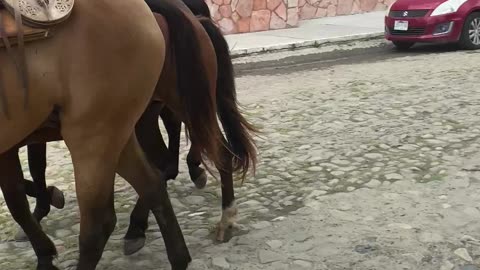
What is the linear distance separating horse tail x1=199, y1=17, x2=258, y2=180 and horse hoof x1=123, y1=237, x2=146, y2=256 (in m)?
0.80

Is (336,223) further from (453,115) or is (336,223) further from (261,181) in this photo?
(453,115)

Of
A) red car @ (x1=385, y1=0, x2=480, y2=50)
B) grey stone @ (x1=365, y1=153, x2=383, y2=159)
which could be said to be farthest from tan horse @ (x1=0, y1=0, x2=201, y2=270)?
red car @ (x1=385, y1=0, x2=480, y2=50)

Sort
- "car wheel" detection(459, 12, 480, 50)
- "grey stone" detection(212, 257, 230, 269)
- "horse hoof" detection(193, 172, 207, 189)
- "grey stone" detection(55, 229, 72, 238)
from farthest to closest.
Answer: "car wheel" detection(459, 12, 480, 50) < "horse hoof" detection(193, 172, 207, 189) < "grey stone" detection(55, 229, 72, 238) < "grey stone" detection(212, 257, 230, 269)

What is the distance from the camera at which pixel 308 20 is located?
17031 millimetres

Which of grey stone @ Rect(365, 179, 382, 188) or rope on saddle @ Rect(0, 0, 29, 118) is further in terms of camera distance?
grey stone @ Rect(365, 179, 382, 188)

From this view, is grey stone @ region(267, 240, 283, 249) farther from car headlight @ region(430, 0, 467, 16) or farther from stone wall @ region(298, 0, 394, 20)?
stone wall @ region(298, 0, 394, 20)

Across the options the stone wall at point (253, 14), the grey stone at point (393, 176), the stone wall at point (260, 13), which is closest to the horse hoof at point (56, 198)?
the grey stone at point (393, 176)

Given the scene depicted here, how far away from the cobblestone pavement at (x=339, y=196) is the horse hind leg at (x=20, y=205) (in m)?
0.24

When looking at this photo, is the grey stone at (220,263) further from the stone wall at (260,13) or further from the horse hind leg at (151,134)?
the stone wall at (260,13)

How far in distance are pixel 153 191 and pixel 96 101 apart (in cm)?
71

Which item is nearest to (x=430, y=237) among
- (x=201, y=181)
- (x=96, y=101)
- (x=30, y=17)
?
(x=201, y=181)

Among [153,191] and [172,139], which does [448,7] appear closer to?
[172,139]

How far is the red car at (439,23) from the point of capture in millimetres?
12133

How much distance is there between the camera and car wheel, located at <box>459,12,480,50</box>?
12.1 metres
